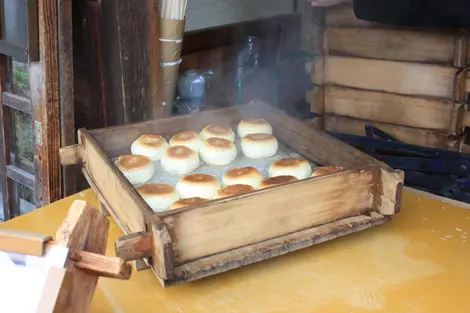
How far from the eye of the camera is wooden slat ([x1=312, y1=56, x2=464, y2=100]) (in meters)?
3.28

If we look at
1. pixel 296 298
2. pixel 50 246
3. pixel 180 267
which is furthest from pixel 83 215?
pixel 296 298

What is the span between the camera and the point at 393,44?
3461 mm

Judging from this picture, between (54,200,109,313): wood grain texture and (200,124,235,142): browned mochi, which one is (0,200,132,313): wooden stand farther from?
(200,124,235,142): browned mochi

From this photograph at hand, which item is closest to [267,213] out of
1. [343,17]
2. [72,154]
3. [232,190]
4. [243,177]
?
[232,190]

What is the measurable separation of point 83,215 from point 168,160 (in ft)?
3.45

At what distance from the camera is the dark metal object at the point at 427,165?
2.66 meters

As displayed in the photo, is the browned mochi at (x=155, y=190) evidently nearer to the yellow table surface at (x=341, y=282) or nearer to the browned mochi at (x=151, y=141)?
the yellow table surface at (x=341, y=282)

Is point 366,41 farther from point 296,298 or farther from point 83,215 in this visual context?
point 83,215

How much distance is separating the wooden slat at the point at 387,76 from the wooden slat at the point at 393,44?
5 cm

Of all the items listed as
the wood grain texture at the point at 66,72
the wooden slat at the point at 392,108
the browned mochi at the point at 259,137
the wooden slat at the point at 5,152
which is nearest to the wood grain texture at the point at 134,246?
the browned mochi at the point at 259,137

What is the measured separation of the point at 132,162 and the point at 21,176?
1.29 meters

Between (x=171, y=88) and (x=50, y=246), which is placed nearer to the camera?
(x=50, y=246)

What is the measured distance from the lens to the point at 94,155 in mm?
2010

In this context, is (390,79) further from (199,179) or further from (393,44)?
(199,179)
